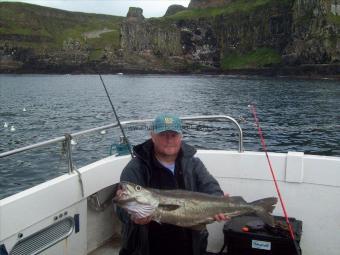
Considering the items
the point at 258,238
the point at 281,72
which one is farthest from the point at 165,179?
the point at 281,72

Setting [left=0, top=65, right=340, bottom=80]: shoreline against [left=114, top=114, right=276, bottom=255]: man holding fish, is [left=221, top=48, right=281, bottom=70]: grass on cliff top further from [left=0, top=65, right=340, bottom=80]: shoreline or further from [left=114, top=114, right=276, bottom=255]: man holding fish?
[left=114, top=114, right=276, bottom=255]: man holding fish

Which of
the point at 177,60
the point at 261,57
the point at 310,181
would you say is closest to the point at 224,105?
the point at 310,181

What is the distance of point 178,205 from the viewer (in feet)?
12.6

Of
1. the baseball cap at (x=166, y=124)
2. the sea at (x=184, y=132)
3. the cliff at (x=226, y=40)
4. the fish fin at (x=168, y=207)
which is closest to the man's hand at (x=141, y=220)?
the fish fin at (x=168, y=207)

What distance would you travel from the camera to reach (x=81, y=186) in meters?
5.14

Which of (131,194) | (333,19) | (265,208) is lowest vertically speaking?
(265,208)

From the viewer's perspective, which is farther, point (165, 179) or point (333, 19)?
point (333, 19)

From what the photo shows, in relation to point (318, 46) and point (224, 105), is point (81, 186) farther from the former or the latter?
point (318, 46)

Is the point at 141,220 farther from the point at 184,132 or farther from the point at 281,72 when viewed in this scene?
the point at 281,72

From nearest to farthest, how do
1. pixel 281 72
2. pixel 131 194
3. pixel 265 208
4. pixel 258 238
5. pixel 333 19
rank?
pixel 131 194
pixel 265 208
pixel 258 238
pixel 333 19
pixel 281 72

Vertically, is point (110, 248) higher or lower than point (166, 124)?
lower

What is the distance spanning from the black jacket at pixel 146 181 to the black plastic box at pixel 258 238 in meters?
1.00

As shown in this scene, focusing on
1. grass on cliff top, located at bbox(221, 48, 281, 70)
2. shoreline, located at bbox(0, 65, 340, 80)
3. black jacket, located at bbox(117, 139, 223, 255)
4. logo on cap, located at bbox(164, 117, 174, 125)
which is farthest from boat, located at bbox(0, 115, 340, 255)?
grass on cliff top, located at bbox(221, 48, 281, 70)

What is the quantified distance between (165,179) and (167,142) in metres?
0.36
